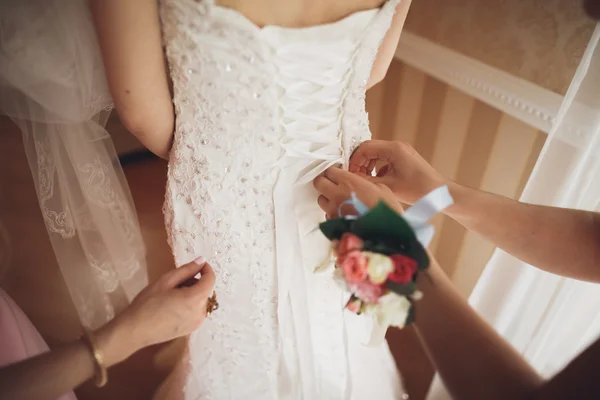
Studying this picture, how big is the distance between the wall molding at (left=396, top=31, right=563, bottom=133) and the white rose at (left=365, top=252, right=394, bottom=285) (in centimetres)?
69

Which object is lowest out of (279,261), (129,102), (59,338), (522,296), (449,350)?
(59,338)

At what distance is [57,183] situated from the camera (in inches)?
36.1

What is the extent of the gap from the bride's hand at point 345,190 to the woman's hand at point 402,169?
0.26 ft

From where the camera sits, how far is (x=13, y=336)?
2.50ft

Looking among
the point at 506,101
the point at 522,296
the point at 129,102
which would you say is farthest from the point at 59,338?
the point at 506,101

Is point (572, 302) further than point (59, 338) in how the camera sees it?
No

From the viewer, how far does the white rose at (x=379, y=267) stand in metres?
0.41

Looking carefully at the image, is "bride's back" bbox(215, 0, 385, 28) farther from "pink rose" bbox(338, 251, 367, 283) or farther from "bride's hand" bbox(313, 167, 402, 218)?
"pink rose" bbox(338, 251, 367, 283)

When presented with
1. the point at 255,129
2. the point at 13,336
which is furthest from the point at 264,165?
the point at 13,336

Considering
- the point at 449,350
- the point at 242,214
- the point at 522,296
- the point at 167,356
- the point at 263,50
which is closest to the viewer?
the point at 449,350

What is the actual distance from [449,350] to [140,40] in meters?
0.55

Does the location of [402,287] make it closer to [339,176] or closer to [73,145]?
[339,176]

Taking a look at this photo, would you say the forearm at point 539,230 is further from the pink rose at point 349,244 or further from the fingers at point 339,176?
the pink rose at point 349,244

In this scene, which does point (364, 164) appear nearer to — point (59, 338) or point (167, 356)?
point (167, 356)
